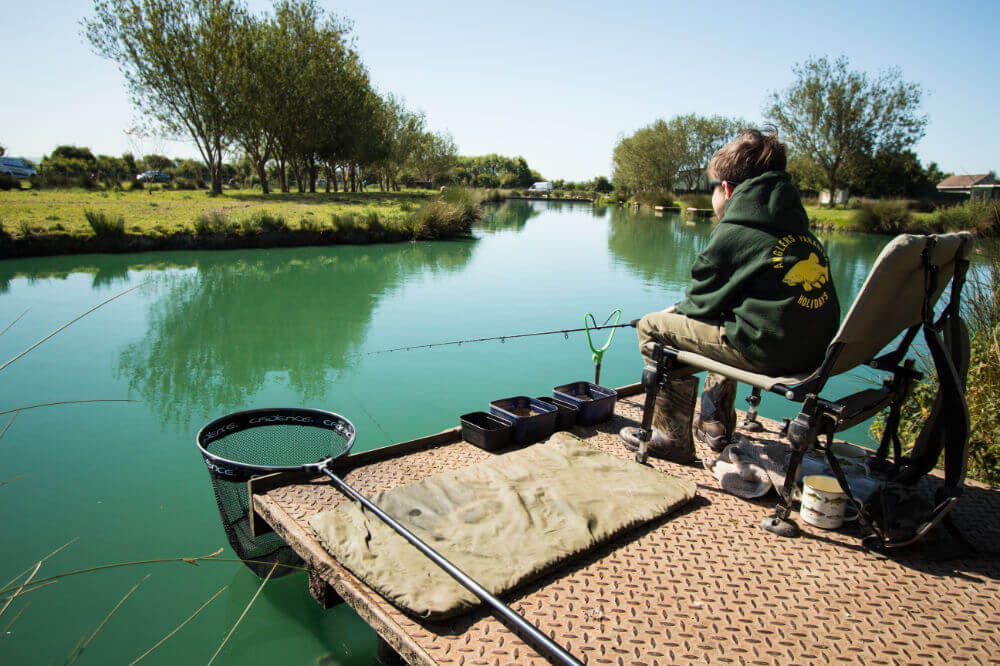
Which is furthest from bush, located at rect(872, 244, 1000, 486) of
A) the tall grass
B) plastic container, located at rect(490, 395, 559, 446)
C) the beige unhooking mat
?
the tall grass

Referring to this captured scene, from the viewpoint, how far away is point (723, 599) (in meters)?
1.91

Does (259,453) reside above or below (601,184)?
below

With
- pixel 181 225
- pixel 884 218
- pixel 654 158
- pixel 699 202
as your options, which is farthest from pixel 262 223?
Result: pixel 654 158

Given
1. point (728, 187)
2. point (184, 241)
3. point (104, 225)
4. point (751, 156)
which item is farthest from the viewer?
point (184, 241)

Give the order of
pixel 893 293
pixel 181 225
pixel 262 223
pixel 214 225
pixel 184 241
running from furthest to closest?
pixel 262 223
pixel 214 225
pixel 181 225
pixel 184 241
pixel 893 293

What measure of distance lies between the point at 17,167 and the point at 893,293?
128 ft

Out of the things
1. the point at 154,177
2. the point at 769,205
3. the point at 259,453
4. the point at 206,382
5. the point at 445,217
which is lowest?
the point at 206,382

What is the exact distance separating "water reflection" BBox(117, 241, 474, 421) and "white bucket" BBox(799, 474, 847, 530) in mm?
3960

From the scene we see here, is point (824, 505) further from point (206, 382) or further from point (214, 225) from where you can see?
point (214, 225)

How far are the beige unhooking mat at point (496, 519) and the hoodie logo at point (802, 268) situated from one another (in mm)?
952

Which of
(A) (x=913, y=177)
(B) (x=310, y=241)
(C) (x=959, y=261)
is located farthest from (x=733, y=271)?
(A) (x=913, y=177)

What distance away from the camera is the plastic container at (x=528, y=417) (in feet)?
10.2

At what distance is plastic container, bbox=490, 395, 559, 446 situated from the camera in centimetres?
310

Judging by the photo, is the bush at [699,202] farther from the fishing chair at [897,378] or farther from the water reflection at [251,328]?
the fishing chair at [897,378]
